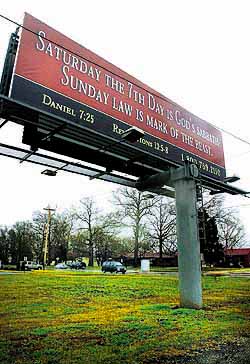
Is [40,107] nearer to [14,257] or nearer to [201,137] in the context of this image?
Result: [201,137]

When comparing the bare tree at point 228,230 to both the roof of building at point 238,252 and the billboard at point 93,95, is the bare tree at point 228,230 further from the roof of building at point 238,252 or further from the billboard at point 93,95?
the billboard at point 93,95

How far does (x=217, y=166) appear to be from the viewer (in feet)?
35.2

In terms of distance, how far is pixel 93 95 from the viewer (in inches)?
274

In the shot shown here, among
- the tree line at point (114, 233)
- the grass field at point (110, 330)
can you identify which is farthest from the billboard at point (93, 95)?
the tree line at point (114, 233)

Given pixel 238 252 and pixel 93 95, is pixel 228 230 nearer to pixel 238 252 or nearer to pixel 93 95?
pixel 238 252

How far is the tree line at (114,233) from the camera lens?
40144 mm

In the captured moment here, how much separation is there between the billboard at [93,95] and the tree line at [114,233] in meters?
26.1

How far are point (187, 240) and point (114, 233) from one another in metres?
41.5

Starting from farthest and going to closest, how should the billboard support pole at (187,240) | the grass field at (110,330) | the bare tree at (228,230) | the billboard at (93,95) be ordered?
the bare tree at (228,230)
the billboard support pole at (187,240)
the billboard at (93,95)
the grass field at (110,330)

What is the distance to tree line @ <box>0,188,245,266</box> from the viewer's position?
132 ft

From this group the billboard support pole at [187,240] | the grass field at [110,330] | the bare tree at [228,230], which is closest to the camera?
the grass field at [110,330]

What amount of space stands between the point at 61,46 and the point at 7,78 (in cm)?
143

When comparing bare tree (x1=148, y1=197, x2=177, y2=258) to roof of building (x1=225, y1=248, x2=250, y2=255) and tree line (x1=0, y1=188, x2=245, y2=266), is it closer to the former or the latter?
tree line (x1=0, y1=188, x2=245, y2=266)

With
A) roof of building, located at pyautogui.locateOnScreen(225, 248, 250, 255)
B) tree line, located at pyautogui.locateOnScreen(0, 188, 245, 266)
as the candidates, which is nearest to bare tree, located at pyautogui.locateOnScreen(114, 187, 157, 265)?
tree line, located at pyautogui.locateOnScreen(0, 188, 245, 266)
